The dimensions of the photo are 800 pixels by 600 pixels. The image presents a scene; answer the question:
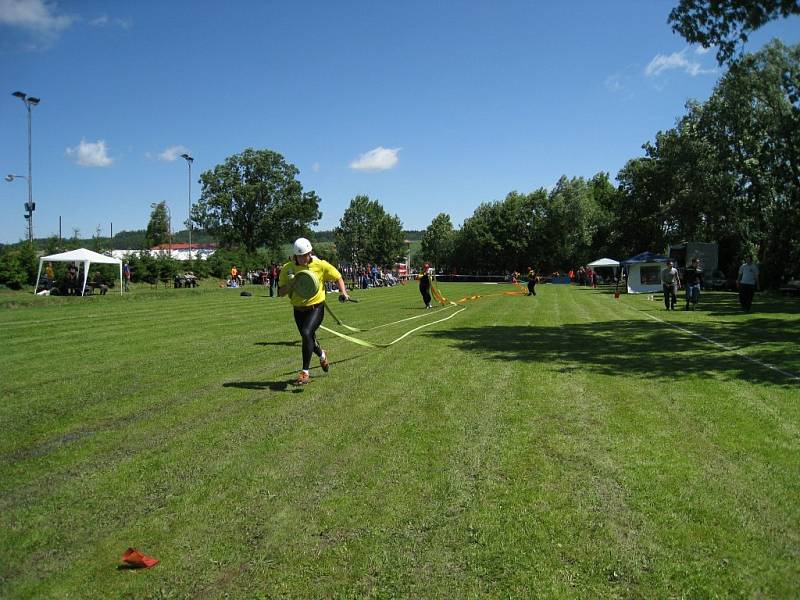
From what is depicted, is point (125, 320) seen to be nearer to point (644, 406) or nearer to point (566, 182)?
point (644, 406)

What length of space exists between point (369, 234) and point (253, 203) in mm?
34250

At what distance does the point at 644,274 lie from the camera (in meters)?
41.8

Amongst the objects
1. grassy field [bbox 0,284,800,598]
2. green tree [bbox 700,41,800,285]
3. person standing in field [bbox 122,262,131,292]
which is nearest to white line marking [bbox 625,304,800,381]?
grassy field [bbox 0,284,800,598]

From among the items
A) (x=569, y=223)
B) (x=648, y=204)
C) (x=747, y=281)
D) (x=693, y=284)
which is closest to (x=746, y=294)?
(x=747, y=281)

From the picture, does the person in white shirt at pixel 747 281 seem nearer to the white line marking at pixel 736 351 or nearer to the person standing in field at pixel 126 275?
the white line marking at pixel 736 351

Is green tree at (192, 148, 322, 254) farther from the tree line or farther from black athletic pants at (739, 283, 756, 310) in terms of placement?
black athletic pants at (739, 283, 756, 310)

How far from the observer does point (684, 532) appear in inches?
146

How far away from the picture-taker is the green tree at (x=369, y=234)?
11519 centimetres

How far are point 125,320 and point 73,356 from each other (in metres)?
7.93

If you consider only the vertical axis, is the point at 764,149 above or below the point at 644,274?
above

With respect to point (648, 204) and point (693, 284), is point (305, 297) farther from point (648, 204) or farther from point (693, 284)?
point (648, 204)

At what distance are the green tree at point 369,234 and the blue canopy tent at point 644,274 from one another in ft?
248

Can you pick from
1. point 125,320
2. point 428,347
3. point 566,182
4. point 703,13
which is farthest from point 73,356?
point 566,182

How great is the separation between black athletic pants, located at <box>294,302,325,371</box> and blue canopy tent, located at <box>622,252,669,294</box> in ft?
121
